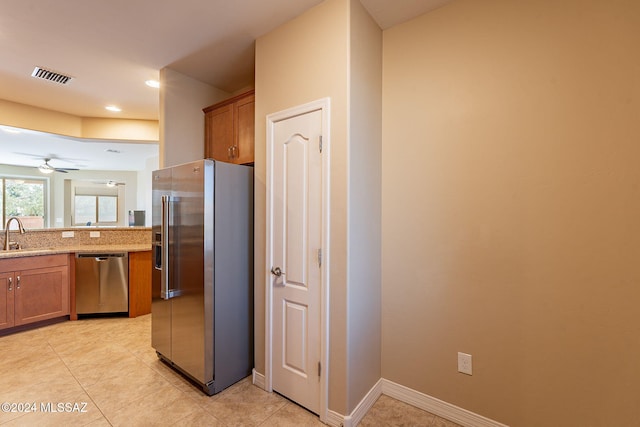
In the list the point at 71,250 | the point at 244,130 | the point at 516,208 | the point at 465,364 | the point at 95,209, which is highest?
the point at 244,130

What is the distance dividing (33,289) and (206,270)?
2.92 m

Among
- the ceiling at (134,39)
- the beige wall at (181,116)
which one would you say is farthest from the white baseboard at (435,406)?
the beige wall at (181,116)

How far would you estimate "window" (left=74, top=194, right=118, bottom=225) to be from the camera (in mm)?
8625

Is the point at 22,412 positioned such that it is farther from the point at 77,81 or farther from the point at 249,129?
the point at 77,81

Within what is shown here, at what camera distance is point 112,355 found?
279cm

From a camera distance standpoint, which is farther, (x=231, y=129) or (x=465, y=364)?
(x=231, y=129)

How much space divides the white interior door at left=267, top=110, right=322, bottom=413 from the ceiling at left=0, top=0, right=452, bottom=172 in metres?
0.85

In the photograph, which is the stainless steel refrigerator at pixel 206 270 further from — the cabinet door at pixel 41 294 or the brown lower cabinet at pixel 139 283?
the cabinet door at pixel 41 294

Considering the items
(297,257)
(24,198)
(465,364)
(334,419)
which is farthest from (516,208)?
(24,198)

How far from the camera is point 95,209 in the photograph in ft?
28.9

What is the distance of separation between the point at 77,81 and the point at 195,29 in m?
1.95

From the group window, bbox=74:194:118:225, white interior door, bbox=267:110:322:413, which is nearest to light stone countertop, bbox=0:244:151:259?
white interior door, bbox=267:110:322:413

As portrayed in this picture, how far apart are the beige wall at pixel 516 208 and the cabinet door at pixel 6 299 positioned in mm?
4144

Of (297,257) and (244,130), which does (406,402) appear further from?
(244,130)
